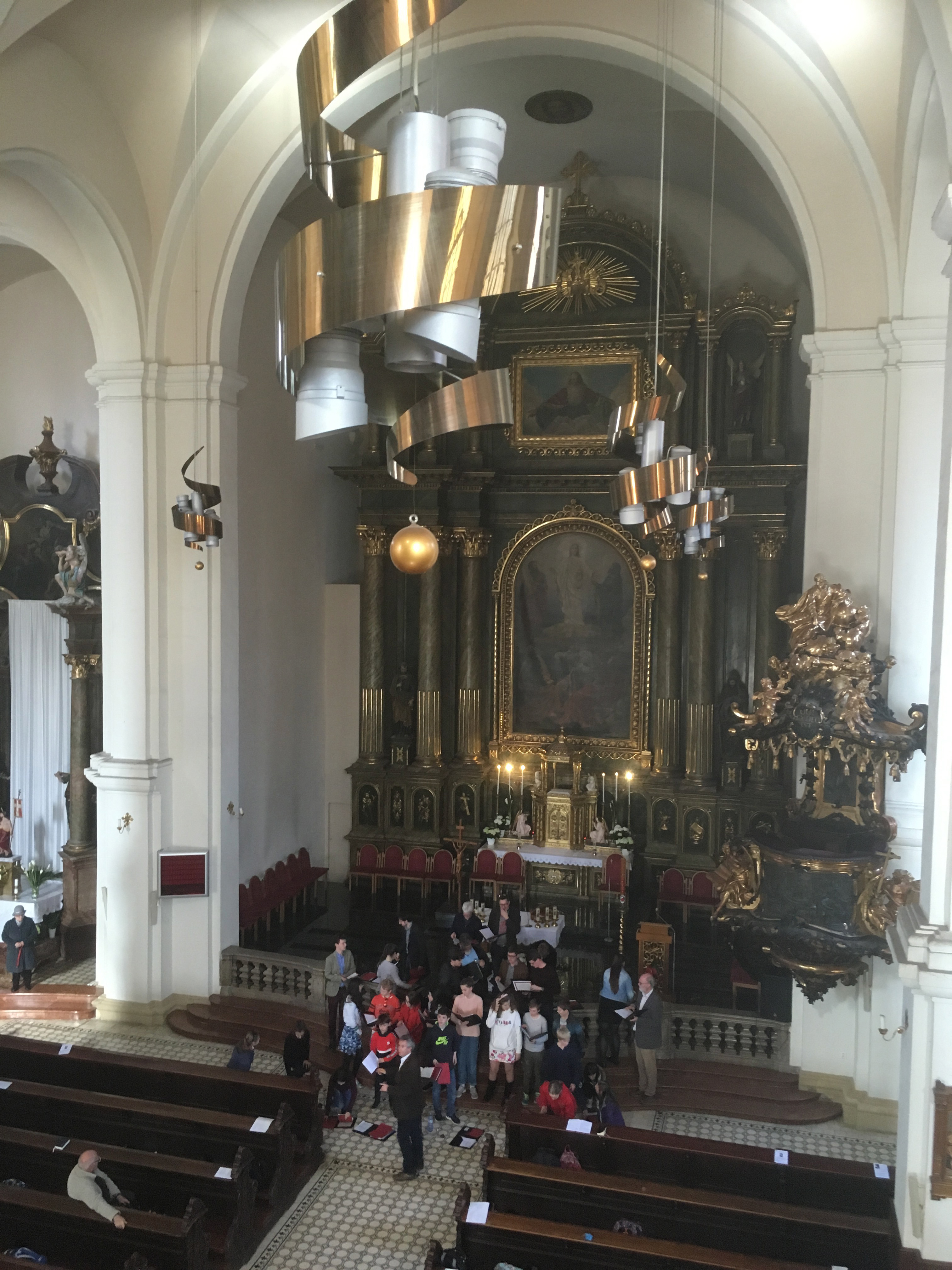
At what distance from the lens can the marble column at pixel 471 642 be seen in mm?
14336

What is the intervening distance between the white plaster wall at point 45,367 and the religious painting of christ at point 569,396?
19.0 ft

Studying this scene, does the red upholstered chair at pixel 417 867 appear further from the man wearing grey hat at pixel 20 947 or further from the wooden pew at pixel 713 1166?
the wooden pew at pixel 713 1166

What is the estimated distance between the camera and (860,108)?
7848mm

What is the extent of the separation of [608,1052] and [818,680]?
3905 millimetres

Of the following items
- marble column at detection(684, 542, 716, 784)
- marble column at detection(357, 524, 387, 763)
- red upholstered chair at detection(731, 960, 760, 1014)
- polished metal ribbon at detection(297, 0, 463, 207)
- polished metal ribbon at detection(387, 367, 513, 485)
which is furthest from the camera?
marble column at detection(357, 524, 387, 763)

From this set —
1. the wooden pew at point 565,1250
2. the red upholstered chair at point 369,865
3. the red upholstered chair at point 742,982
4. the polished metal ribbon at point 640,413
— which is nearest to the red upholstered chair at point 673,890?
the red upholstered chair at point 742,982

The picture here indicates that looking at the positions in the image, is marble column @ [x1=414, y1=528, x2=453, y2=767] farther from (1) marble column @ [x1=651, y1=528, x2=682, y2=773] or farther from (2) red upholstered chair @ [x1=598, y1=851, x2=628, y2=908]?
(1) marble column @ [x1=651, y1=528, x2=682, y2=773]

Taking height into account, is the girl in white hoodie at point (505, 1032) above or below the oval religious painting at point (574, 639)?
below

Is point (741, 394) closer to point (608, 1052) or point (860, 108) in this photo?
point (860, 108)

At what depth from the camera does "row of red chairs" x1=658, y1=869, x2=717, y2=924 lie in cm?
1283

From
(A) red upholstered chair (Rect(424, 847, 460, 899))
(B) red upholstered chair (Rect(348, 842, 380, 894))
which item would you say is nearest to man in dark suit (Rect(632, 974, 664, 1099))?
(A) red upholstered chair (Rect(424, 847, 460, 899))

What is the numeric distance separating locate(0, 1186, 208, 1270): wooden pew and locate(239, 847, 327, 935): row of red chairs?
485 cm

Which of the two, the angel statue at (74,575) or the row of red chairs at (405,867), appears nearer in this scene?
the angel statue at (74,575)

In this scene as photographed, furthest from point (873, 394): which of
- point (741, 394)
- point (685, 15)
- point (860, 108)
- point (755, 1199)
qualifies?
point (755, 1199)
